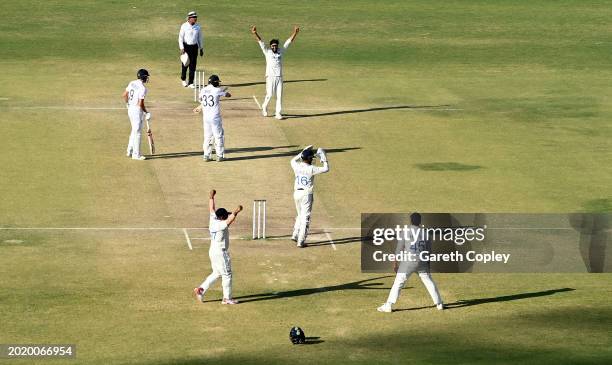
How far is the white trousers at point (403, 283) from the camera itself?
1329 inches

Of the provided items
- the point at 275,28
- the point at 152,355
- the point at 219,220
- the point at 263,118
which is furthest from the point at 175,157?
the point at 275,28

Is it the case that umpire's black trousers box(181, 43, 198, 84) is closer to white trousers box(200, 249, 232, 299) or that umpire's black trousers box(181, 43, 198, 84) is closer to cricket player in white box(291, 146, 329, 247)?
cricket player in white box(291, 146, 329, 247)

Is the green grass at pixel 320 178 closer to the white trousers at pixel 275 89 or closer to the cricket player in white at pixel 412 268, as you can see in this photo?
the cricket player in white at pixel 412 268

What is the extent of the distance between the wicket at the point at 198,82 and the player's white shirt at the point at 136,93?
8.22 meters

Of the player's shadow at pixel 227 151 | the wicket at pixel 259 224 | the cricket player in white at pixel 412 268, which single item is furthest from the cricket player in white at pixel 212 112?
the cricket player in white at pixel 412 268

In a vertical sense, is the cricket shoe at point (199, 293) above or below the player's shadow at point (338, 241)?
below

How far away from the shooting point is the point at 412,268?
33.6m

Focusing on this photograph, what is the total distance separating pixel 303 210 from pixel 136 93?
10.2 metres

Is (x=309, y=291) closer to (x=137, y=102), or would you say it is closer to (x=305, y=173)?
(x=305, y=173)

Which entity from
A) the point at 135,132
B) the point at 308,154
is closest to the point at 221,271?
the point at 308,154

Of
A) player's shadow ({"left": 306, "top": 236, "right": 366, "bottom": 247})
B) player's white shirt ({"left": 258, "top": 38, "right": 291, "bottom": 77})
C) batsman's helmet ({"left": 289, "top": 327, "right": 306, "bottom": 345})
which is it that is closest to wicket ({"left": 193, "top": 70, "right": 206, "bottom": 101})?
player's white shirt ({"left": 258, "top": 38, "right": 291, "bottom": 77})

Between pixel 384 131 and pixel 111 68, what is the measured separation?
14.7 meters

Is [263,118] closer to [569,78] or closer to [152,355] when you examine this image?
[569,78]

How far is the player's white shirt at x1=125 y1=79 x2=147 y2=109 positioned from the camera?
1838 inches
